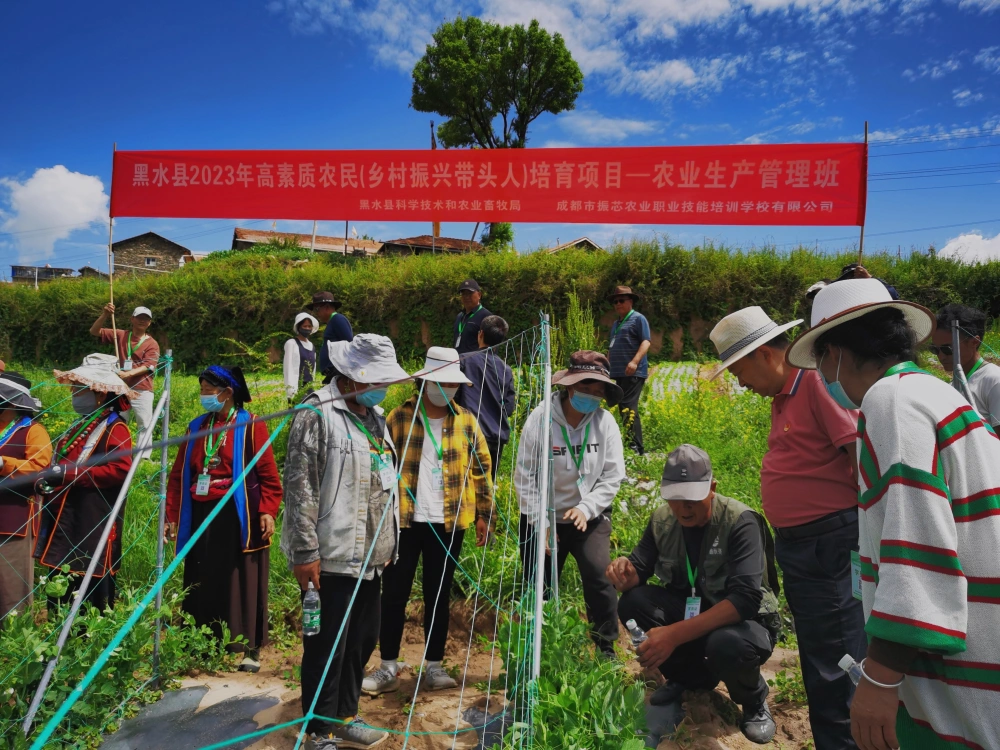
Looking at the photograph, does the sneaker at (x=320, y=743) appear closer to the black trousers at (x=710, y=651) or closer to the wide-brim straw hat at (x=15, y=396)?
the black trousers at (x=710, y=651)

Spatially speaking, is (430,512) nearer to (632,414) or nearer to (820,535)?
(820,535)

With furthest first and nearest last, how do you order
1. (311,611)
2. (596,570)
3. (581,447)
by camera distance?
(581,447)
(596,570)
(311,611)

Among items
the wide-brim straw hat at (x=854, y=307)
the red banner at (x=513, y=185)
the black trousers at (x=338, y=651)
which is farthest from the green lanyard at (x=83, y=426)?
the red banner at (x=513, y=185)

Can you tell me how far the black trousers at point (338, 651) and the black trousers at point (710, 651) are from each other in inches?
46.6

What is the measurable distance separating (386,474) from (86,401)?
1757 mm

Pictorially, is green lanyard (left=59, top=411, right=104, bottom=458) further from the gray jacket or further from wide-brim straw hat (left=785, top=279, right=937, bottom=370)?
wide-brim straw hat (left=785, top=279, right=937, bottom=370)

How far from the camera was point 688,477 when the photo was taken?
2.58m

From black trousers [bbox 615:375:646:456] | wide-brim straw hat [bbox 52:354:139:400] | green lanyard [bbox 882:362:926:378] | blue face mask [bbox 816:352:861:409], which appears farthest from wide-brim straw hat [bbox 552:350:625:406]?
black trousers [bbox 615:375:646:456]

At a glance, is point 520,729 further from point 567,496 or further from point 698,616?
point 567,496

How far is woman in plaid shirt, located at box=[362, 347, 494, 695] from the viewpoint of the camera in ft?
9.87

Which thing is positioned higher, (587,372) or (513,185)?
(513,185)

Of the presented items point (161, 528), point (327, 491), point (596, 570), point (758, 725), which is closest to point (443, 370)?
point (327, 491)

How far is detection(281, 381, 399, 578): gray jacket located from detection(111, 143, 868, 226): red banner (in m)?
5.47

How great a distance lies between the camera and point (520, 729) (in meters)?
1.86
